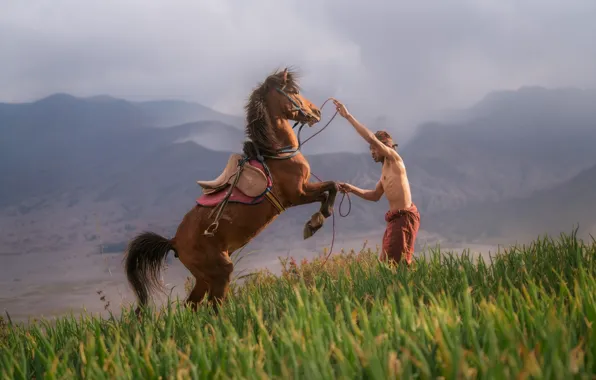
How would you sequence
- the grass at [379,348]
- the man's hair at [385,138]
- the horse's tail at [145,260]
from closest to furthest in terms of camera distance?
the grass at [379,348]
the horse's tail at [145,260]
the man's hair at [385,138]

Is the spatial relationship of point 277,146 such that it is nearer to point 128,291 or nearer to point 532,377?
point 128,291

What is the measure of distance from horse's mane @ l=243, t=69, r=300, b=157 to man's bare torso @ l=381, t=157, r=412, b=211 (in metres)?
1.14

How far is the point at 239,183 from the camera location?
16.6 feet

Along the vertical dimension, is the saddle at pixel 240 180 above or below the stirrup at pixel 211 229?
above

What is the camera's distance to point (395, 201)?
220 inches

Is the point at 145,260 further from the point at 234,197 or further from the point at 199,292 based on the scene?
the point at 234,197

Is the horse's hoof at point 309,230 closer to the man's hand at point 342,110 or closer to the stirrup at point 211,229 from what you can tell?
the stirrup at point 211,229

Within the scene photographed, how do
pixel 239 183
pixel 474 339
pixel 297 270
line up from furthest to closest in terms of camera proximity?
pixel 297 270 → pixel 239 183 → pixel 474 339

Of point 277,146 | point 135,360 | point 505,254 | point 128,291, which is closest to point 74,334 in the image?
point 128,291

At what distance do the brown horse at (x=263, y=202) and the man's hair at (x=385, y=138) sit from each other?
2.60ft

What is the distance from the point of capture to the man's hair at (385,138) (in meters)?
5.73

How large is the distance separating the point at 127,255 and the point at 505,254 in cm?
358

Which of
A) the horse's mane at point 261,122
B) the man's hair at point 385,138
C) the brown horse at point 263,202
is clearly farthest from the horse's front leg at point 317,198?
the man's hair at point 385,138

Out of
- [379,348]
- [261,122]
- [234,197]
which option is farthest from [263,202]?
[379,348]
